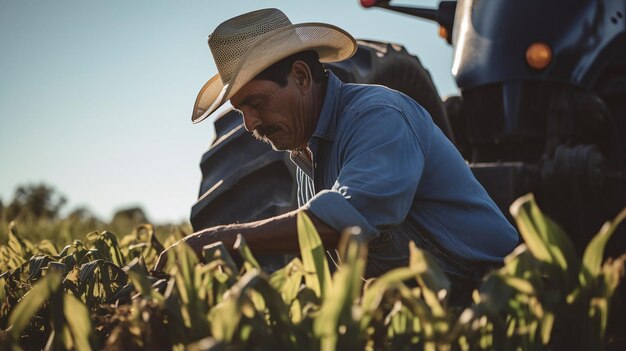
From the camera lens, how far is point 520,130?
3240 millimetres

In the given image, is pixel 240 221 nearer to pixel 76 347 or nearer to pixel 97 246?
pixel 97 246

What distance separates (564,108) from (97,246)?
1902 mm

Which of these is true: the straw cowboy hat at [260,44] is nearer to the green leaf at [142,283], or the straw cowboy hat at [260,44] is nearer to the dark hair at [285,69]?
the dark hair at [285,69]

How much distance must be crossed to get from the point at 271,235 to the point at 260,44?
2.06ft

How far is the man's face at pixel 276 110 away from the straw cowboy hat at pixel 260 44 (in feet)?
0.23

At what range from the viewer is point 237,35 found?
2311mm

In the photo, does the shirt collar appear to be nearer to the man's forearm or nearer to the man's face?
the man's face

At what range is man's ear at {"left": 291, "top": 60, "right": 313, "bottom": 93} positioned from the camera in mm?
2250

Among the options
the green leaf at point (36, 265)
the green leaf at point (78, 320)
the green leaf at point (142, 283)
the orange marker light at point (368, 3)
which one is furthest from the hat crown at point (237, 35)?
the orange marker light at point (368, 3)

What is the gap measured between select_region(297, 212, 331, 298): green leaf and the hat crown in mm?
965

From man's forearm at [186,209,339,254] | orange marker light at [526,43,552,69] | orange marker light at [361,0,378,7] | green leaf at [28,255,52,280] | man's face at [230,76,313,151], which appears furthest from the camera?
orange marker light at [361,0,378,7]

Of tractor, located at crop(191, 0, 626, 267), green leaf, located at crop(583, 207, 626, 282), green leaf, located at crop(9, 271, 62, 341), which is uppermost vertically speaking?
green leaf, located at crop(9, 271, 62, 341)

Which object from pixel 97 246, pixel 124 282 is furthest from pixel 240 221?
pixel 124 282

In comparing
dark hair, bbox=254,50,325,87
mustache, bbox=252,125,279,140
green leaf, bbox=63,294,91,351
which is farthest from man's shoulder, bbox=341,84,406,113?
green leaf, bbox=63,294,91,351
